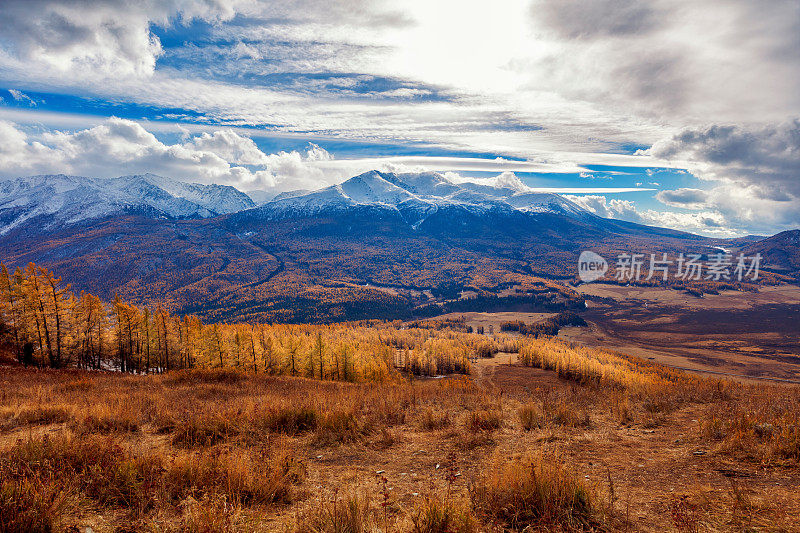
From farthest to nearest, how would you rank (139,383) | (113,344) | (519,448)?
(113,344), (139,383), (519,448)

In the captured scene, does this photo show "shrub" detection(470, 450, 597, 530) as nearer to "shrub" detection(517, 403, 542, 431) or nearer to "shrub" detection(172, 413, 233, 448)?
"shrub" detection(517, 403, 542, 431)

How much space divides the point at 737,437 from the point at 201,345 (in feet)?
187

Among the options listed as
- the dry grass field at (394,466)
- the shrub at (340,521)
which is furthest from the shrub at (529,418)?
the shrub at (340,521)

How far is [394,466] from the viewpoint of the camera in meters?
8.23

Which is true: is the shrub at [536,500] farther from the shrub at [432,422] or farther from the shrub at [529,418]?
the shrub at [529,418]

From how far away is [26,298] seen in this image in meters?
33.6

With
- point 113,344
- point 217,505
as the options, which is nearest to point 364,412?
point 217,505

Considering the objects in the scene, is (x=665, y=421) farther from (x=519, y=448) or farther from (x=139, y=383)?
(x=139, y=383)

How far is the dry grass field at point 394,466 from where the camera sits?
5180mm

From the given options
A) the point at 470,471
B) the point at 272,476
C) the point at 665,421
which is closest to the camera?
the point at 272,476

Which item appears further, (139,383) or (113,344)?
(113,344)

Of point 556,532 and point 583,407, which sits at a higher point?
point 556,532

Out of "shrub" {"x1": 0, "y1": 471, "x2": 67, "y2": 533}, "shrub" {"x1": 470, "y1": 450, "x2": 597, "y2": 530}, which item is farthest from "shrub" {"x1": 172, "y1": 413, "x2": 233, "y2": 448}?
"shrub" {"x1": 470, "y1": 450, "x2": 597, "y2": 530}

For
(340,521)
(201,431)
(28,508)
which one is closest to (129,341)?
(201,431)
